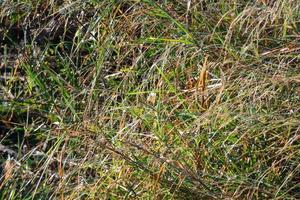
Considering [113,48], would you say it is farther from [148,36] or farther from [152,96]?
[152,96]

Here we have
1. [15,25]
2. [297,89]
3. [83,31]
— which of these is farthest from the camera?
[15,25]

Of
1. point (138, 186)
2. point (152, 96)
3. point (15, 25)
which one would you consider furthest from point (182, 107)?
point (15, 25)

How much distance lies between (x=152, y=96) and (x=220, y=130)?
28cm

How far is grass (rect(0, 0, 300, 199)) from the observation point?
2.14m

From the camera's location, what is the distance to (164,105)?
2334mm

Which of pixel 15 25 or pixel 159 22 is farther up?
pixel 159 22

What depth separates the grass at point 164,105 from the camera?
7.04ft

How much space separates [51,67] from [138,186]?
2.87ft

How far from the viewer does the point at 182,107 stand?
7.93 ft

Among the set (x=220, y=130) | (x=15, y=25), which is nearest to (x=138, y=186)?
(x=220, y=130)

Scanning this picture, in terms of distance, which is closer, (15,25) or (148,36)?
(148,36)

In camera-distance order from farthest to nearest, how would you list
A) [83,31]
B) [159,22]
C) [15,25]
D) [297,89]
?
[15,25]
[83,31]
[159,22]
[297,89]

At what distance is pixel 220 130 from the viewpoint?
2.22 metres

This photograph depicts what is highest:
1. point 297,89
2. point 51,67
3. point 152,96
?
point 297,89
